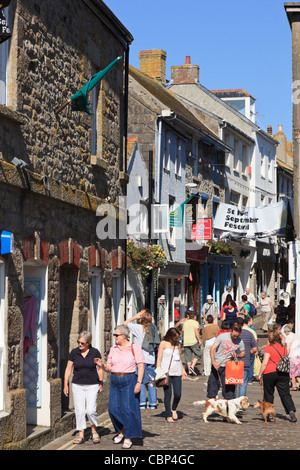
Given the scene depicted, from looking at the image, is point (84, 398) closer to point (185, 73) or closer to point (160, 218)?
point (160, 218)

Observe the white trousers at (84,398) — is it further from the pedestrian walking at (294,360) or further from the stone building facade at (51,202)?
the pedestrian walking at (294,360)

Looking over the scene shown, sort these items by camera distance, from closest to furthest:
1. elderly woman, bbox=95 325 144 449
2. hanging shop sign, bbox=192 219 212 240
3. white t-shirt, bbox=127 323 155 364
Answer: elderly woman, bbox=95 325 144 449, white t-shirt, bbox=127 323 155 364, hanging shop sign, bbox=192 219 212 240

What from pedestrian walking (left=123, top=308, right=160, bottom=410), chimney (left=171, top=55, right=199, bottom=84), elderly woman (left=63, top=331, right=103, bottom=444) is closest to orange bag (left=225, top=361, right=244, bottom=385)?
pedestrian walking (left=123, top=308, right=160, bottom=410)

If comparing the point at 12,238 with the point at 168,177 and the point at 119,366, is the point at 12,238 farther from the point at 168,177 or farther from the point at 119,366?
the point at 168,177

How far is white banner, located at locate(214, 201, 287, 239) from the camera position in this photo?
3503cm

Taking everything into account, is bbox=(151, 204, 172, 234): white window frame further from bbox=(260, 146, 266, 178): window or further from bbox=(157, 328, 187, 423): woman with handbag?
bbox=(260, 146, 266, 178): window

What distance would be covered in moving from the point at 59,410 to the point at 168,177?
1971cm

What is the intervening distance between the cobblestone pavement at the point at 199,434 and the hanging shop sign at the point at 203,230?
18262mm

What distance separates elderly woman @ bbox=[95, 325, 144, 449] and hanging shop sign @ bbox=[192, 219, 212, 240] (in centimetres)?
2260

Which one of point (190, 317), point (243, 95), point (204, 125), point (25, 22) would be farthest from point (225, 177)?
point (25, 22)

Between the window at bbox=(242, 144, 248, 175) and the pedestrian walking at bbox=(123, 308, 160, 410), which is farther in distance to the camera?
the window at bbox=(242, 144, 248, 175)

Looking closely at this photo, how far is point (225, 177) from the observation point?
41.8m

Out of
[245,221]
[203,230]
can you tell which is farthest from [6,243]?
[245,221]

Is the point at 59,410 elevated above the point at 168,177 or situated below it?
below
